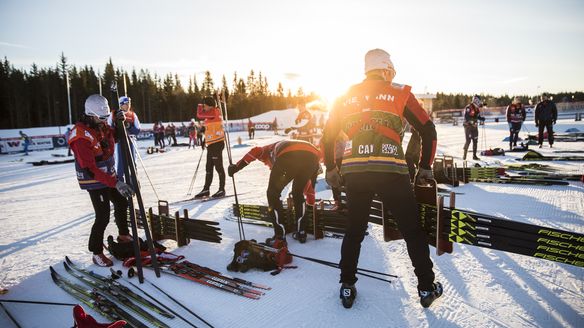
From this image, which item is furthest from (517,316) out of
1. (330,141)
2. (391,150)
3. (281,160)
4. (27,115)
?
(27,115)

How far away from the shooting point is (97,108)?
3.45 meters

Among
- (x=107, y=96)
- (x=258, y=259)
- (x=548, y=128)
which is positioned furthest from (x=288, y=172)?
(x=107, y=96)

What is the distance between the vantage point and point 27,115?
5550 centimetres

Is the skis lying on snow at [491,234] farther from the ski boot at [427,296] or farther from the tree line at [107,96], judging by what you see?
the tree line at [107,96]

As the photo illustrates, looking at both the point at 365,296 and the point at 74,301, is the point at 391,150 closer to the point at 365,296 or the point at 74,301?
the point at 365,296

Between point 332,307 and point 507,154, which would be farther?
point 507,154

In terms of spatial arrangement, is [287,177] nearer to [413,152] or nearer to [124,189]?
[124,189]

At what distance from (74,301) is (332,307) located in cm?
230

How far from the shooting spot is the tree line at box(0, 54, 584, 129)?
53916 mm

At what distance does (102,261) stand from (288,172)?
2337mm

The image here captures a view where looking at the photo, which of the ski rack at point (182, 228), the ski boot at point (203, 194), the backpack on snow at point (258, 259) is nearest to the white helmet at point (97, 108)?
the ski rack at point (182, 228)

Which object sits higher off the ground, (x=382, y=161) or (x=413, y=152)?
(x=382, y=161)

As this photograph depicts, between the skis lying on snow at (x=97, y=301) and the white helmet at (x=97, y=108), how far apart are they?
5.57 ft

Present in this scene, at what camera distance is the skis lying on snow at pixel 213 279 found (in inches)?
118
